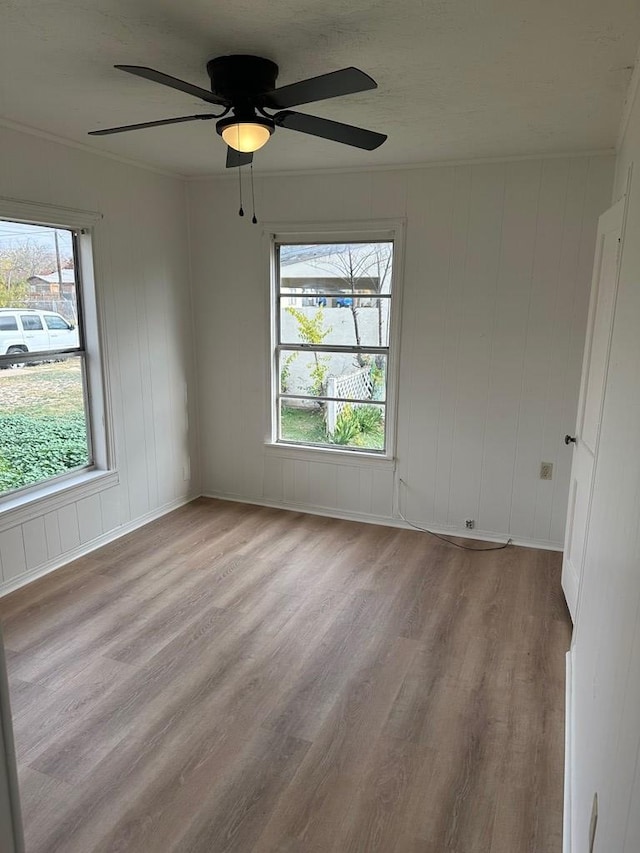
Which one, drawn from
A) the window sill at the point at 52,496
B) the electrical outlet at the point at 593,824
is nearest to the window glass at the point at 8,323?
the window sill at the point at 52,496

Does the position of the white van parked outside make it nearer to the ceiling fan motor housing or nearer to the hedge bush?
the hedge bush

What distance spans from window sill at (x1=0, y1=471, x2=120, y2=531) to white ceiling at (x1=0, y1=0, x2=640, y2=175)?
209cm

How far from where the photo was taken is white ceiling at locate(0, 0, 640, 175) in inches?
72.1

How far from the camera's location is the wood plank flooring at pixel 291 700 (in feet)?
6.25

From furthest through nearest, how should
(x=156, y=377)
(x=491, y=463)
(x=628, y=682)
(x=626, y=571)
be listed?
(x=156, y=377)
(x=491, y=463)
(x=626, y=571)
(x=628, y=682)

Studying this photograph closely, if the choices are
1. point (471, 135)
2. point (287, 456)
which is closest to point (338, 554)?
point (287, 456)

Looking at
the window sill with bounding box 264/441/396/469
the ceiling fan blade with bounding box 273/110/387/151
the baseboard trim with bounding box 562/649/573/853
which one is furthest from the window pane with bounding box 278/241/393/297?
the baseboard trim with bounding box 562/649/573/853

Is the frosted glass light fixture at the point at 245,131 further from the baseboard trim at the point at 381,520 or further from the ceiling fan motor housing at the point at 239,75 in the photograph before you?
the baseboard trim at the point at 381,520

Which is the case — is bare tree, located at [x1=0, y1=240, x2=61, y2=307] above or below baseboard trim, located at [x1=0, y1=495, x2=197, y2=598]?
above

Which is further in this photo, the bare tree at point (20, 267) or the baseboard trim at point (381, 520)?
the baseboard trim at point (381, 520)

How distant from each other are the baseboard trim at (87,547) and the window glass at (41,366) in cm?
51

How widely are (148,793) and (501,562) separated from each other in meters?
2.57

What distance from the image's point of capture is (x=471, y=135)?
320 centimetres

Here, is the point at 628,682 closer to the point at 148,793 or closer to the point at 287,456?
the point at 148,793
